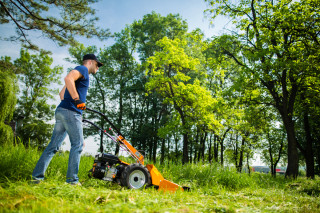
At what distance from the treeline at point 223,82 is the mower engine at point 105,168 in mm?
2296

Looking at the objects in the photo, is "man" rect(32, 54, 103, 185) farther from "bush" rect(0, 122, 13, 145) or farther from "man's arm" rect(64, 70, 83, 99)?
"bush" rect(0, 122, 13, 145)

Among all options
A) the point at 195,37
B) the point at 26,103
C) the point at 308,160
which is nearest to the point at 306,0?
the point at 195,37

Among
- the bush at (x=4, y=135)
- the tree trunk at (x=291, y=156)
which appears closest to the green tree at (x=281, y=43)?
the tree trunk at (x=291, y=156)

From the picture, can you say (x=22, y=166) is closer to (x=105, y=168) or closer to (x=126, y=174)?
(x=105, y=168)

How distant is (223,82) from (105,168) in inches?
919

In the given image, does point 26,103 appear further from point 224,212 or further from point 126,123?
point 224,212

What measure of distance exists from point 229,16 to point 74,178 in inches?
524

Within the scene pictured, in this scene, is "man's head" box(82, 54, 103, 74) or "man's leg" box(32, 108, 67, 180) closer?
"man's leg" box(32, 108, 67, 180)

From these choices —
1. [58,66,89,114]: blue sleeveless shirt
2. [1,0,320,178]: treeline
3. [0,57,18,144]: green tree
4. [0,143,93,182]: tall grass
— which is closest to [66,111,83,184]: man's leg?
[58,66,89,114]: blue sleeveless shirt

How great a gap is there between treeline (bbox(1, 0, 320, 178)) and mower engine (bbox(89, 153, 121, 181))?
2296mm

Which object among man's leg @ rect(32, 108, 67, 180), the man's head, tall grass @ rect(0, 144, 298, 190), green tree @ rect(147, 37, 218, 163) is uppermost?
green tree @ rect(147, 37, 218, 163)

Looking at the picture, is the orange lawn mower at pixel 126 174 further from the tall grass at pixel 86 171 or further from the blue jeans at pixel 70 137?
the tall grass at pixel 86 171

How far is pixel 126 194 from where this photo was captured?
2750 mm

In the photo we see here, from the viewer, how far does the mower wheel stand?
3.89 metres
